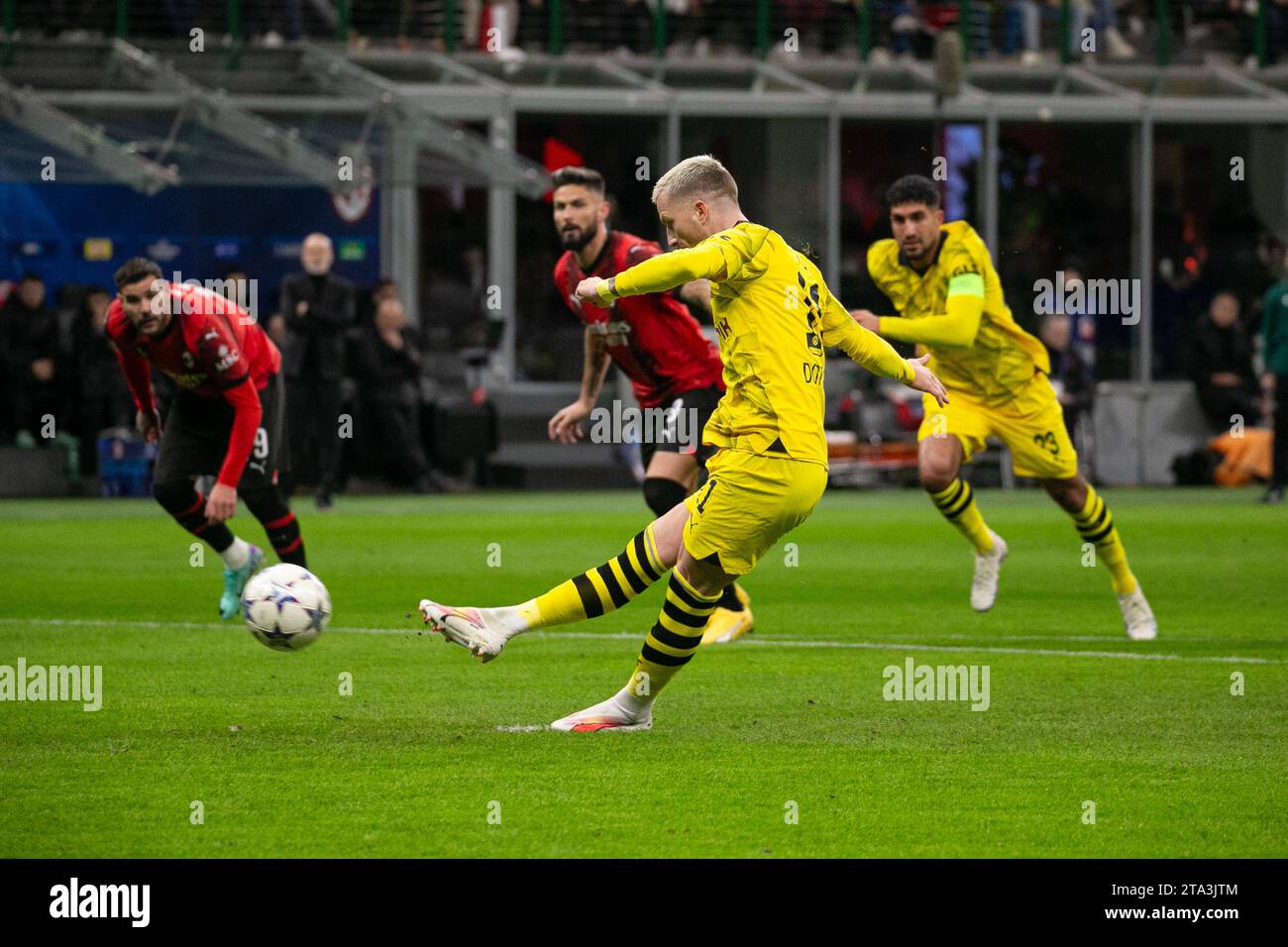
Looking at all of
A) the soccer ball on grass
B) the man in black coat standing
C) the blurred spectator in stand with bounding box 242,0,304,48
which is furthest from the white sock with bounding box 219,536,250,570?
the blurred spectator in stand with bounding box 242,0,304,48

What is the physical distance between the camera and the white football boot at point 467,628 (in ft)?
22.8

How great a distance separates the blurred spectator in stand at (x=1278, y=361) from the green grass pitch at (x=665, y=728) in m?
5.92

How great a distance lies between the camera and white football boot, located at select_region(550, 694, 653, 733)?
7.46 meters

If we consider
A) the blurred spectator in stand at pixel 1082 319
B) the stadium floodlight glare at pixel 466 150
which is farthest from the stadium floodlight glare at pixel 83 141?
the blurred spectator in stand at pixel 1082 319

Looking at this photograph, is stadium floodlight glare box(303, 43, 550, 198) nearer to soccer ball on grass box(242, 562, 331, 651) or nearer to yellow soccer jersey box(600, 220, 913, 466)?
soccer ball on grass box(242, 562, 331, 651)

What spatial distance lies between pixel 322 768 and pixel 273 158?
59.9ft

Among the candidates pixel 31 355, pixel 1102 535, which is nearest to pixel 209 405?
pixel 1102 535

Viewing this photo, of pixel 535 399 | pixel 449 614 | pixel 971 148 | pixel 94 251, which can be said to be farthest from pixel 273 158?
pixel 449 614

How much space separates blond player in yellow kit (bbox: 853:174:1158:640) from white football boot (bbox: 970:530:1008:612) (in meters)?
0.23

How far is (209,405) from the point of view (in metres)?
10.9

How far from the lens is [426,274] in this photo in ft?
88.1
